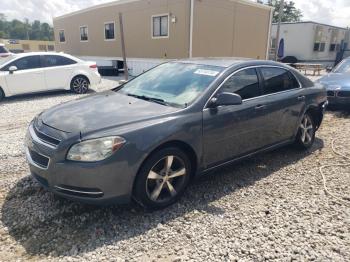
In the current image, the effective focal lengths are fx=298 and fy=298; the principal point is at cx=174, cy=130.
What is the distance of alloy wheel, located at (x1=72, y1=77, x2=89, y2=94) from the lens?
1055 cm

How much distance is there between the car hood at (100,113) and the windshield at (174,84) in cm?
21

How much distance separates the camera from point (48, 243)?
9.23 feet

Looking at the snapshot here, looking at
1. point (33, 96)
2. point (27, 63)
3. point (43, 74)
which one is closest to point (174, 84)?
point (43, 74)

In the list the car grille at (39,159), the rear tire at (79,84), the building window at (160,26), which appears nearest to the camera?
the car grille at (39,159)

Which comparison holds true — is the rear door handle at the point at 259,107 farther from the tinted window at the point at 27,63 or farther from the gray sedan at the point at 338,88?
the tinted window at the point at 27,63

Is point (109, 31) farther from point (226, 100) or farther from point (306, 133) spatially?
point (226, 100)

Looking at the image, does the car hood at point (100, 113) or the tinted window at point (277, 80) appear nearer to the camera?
the car hood at point (100, 113)

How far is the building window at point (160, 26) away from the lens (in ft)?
53.3

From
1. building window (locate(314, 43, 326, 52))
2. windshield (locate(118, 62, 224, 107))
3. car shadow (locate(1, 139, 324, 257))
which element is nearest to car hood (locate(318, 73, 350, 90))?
car shadow (locate(1, 139, 324, 257))

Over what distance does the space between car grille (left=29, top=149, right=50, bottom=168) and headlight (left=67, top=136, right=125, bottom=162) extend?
0.30 metres

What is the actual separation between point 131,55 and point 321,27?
1982cm

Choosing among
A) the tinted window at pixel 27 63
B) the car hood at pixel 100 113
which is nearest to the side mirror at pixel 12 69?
the tinted window at pixel 27 63

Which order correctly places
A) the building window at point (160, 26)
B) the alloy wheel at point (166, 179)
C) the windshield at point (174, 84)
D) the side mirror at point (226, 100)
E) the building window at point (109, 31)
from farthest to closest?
the building window at point (109, 31) < the building window at point (160, 26) < the windshield at point (174, 84) < the side mirror at point (226, 100) < the alloy wheel at point (166, 179)

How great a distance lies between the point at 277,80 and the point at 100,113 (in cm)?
278
